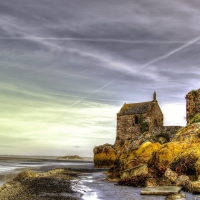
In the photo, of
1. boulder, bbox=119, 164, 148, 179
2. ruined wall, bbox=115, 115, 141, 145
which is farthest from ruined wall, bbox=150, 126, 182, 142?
boulder, bbox=119, 164, 148, 179

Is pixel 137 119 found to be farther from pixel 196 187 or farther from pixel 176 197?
pixel 176 197

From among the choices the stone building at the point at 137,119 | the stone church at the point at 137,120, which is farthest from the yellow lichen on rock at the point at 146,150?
the stone building at the point at 137,119

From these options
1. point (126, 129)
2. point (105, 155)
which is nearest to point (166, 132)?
point (105, 155)

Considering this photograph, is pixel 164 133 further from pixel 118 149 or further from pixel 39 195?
pixel 39 195

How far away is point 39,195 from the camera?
1441cm

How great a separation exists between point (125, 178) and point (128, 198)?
6.05 metres

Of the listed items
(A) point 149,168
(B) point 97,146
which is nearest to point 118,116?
(B) point 97,146

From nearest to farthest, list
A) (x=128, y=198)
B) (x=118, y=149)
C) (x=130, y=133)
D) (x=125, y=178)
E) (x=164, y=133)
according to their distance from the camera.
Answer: (x=128, y=198), (x=125, y=178), (x=164, y=133), (x=118, y=149), (x=130, y=133)

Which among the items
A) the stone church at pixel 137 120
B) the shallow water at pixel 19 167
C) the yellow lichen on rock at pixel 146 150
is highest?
Result: the stone church at pixel 137 120

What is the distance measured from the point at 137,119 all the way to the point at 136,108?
3.20m

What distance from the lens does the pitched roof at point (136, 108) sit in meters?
60.5

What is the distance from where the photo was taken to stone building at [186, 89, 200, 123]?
35656 mm

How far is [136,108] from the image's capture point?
62.7 metres

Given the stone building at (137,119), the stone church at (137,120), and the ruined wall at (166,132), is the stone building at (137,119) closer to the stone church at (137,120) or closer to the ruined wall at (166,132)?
the stone church at (137,120)
